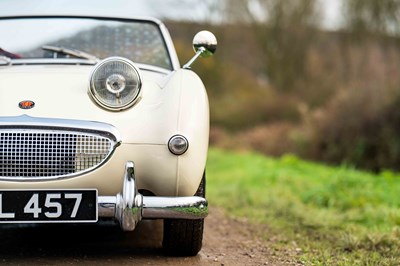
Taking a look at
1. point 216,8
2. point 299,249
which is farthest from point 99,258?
point 216,8

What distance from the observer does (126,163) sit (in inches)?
153

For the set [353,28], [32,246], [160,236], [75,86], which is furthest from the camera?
[353,28]

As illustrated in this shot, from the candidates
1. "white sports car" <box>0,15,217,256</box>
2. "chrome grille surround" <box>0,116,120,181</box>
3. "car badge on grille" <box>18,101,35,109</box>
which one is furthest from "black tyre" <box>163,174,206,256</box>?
"car badge on grille" <box>18,101,35,109</box>

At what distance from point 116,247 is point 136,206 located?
1079 millimetres

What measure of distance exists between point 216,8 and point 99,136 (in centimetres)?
2192

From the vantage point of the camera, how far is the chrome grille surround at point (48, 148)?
3844mm

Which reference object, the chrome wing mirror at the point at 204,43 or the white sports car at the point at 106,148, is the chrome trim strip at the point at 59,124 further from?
Answer: the chrome wing mirror at the point at 204,43

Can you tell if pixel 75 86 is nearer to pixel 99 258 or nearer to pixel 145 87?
pixel 145 87

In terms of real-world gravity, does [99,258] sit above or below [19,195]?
below

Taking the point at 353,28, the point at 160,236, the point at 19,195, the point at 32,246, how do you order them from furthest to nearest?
the point at 353,28 → the point at 160,236 → the point at 32,246 → the point at 19,195

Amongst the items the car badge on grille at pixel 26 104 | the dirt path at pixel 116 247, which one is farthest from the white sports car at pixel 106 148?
the dirt path at pixel 116 247

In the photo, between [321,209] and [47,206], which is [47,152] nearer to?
[47,206]

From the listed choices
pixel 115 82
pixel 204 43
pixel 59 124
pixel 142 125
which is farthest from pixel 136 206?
pixel 204 43

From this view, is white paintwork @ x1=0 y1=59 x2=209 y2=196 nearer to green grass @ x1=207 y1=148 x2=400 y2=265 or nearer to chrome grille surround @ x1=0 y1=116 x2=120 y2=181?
chrome grille surround @ x1=0 y1=116 x2=120 y2=181
